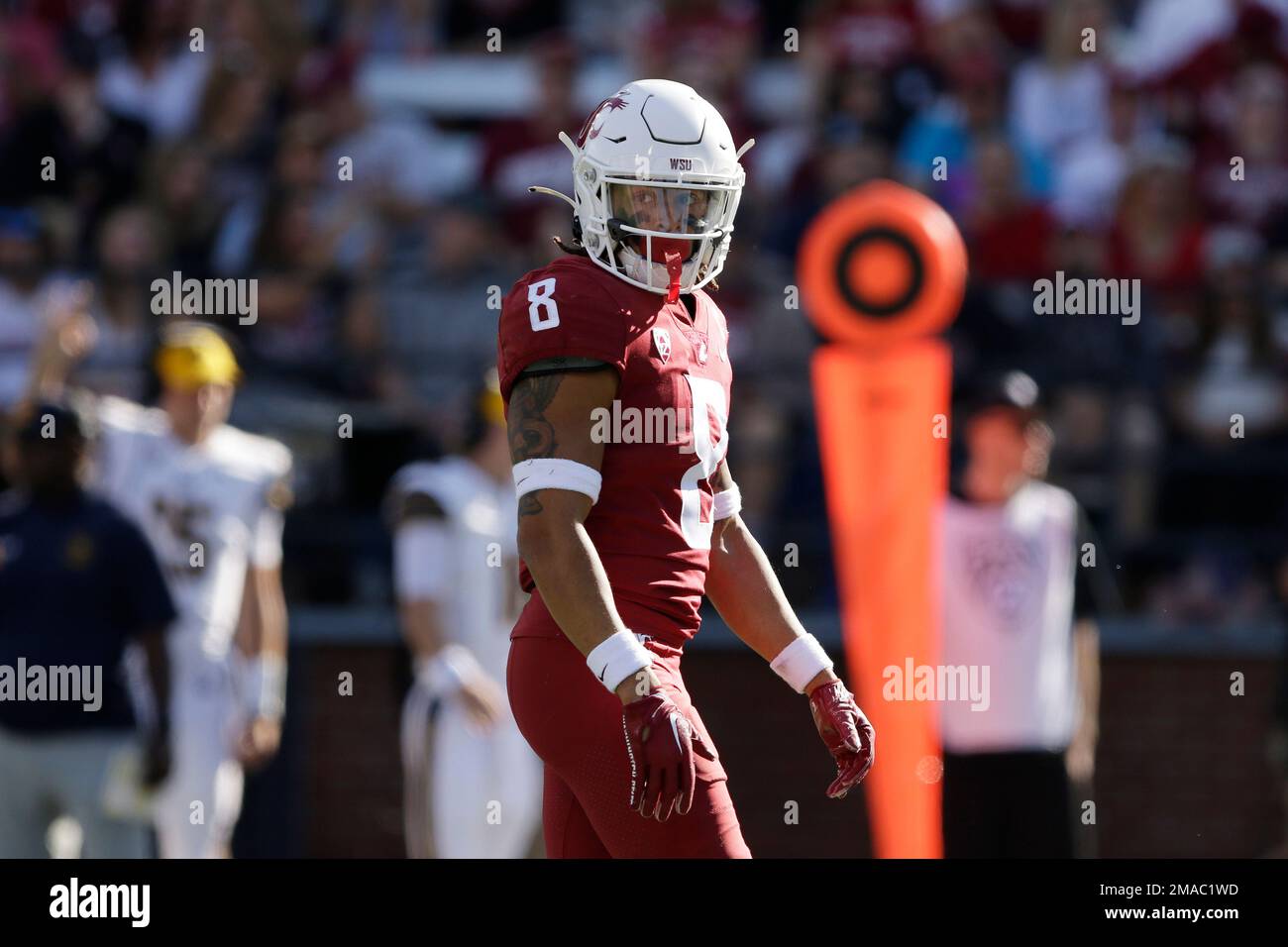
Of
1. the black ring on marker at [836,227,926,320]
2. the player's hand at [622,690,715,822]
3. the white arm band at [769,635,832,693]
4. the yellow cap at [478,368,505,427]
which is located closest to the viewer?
the player's hand at [622,690,715,822]

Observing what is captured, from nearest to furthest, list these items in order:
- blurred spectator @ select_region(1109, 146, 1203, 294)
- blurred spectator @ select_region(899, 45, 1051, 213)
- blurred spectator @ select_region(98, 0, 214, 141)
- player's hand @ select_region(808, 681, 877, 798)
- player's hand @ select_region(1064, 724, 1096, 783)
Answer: player's hand @ select_region(808, 681, 877, 798), player's hand @ select_region(1064, 724, 1096, 783), blurred spectator @ select_region(1109, 146, 1203, 294), blurred spectator @ select_region(899, 45, 1051, 213), blurred spectator @ select_region(98, 0, 214, 141)

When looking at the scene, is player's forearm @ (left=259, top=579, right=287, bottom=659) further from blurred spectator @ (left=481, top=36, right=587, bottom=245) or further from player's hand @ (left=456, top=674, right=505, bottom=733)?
blurred spectator @ (left=481, top=36, right=587, bottom=245)

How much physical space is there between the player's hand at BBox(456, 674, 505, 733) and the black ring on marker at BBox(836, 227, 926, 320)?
2083 millimetres

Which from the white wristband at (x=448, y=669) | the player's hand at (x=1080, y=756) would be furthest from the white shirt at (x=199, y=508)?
the player's hand at (x=1080, y=756)

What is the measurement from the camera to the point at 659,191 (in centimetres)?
452

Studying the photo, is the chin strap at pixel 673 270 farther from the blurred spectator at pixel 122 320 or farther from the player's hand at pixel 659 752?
the blurred spectator at pixel 122 320

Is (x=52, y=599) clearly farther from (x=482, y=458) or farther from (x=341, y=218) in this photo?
(x=341, y=218)

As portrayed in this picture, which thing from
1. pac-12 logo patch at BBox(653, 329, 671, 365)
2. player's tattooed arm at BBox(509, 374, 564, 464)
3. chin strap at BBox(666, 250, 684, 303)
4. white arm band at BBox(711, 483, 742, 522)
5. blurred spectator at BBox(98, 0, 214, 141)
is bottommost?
white arm band at BBox(711, 483, 742, 522)

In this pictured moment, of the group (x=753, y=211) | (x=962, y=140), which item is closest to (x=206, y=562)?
(x=753, y=211)

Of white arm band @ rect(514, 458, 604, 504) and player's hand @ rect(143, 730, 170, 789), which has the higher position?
white arm band @ rect(514, 458, 604, 504)

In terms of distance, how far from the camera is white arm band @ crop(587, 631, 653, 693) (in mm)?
4172

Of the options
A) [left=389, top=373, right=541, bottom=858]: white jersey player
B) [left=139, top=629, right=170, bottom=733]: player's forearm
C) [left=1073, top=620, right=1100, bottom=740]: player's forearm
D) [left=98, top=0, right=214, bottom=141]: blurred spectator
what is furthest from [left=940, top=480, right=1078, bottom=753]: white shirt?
[left=98, top=0, right=214, bottom=141]: blurred spectator

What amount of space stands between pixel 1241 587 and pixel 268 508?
3.96 m

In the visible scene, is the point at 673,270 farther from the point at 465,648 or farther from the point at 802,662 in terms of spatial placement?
the point at 465,648
